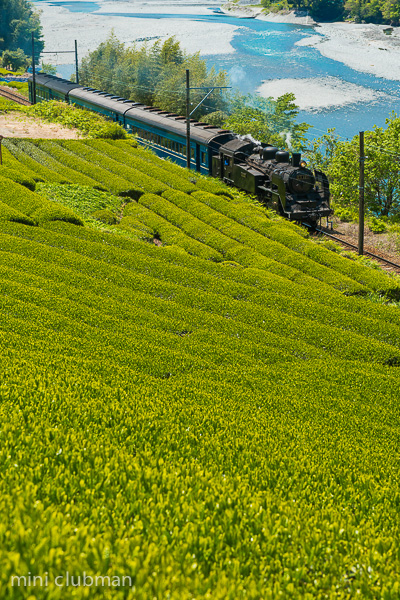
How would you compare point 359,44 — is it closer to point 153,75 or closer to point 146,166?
point 153,75

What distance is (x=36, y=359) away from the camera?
12180 mm

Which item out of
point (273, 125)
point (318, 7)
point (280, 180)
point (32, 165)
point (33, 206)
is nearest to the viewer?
point (33, 206)

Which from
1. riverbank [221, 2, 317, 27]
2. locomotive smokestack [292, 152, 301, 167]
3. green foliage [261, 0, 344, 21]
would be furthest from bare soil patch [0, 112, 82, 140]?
riverbank [221, 2, 317, 27]

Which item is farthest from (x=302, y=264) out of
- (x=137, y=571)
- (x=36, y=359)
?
(x=137, y=571)

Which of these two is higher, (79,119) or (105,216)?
(79,119)

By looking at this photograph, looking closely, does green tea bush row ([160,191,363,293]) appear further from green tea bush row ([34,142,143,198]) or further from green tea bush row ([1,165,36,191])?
green tea bush row ([1,165,36,191])

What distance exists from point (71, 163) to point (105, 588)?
40077mm

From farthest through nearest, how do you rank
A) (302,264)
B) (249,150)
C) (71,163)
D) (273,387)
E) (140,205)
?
1. (71,163)
2. (249,150)
3. (140,205)
4. (302,264)
5. (273,387)

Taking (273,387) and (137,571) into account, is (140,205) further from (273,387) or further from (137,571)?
(137,571)

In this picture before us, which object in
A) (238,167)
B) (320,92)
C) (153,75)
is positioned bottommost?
(238,167)

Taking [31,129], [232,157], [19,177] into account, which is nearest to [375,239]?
[232,157]

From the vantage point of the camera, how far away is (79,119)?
172 ft

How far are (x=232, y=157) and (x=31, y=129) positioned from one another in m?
22.9

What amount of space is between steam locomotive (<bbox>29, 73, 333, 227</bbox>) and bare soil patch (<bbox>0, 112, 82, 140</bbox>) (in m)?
4.98
